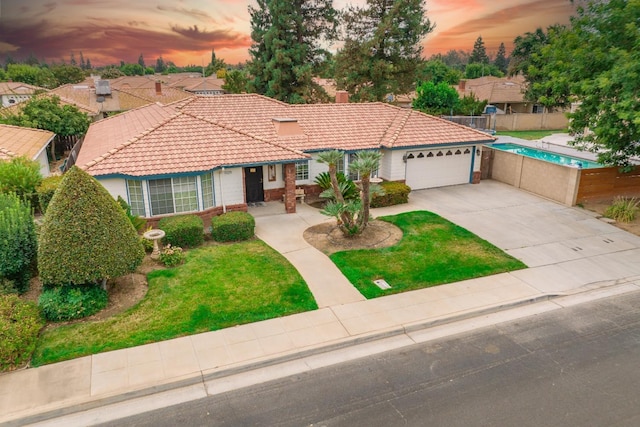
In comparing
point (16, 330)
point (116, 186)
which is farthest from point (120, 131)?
point (16, 330)

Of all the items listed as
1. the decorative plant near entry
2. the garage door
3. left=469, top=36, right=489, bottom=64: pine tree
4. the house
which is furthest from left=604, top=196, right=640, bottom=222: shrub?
left=469, top=36, right=489, bottom=64: pine tree

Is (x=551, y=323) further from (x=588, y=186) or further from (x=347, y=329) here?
(x=588, y=186)

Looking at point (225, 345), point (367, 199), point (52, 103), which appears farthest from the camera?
point (52, 103)

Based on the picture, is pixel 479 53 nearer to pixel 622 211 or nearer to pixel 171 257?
pixel 622 211

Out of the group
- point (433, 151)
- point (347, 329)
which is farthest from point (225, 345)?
point (433, 151)

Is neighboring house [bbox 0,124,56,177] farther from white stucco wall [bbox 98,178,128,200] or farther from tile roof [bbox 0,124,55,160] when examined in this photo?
white stucco wall [bbox 98,178,128,200]
